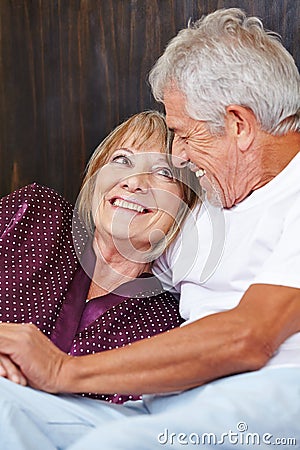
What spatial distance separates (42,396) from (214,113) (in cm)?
65

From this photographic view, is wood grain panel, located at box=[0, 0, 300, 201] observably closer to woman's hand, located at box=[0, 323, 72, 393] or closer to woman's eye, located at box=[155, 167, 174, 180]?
woman's eye, located at box=[155, 167, 174, 180]

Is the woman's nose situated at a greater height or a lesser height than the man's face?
lesser

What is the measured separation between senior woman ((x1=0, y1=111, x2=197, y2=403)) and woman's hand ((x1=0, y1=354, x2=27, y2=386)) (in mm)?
318

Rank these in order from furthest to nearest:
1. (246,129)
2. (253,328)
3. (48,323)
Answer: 1. (48,323)
2. (246,129)
3. (253,328)

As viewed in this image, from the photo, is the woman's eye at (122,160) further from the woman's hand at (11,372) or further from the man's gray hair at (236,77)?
the woman's hand at (11,372)

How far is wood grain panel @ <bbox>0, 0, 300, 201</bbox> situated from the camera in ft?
7.77

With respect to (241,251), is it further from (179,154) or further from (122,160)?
(122,160)

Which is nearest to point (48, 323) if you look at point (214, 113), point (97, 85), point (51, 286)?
point (51, 286)

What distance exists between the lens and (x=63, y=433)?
4.86 ft

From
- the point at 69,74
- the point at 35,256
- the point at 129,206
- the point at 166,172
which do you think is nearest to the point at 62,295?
the point at 35,256

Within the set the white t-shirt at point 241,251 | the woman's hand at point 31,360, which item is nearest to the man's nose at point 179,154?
the white t-shirt at point 241,251

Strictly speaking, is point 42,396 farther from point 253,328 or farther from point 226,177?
point 226,177

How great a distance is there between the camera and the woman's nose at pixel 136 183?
75.9 inches

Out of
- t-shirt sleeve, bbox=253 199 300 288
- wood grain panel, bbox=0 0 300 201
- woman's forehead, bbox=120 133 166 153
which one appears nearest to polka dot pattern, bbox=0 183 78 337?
woman's forehead, bbox=120 133 166 153
